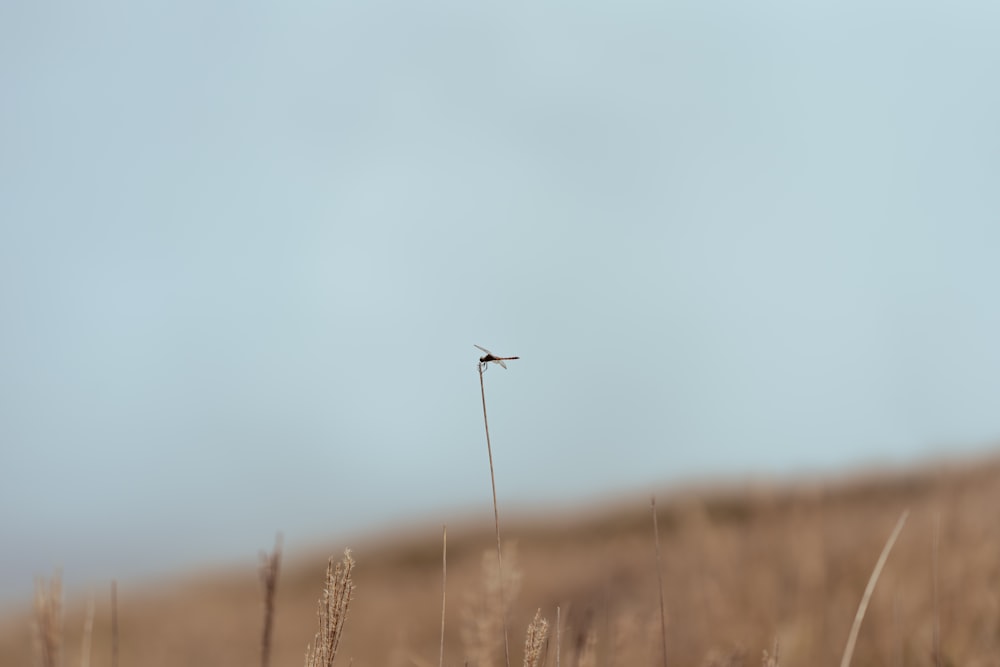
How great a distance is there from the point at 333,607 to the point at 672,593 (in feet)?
13.2

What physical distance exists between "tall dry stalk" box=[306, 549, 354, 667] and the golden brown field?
87mm

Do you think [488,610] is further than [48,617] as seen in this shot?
Yes

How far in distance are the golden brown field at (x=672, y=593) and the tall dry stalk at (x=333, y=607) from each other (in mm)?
87

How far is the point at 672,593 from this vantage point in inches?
189

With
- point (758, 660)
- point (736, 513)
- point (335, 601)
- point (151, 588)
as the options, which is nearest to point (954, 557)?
point (758, 660)

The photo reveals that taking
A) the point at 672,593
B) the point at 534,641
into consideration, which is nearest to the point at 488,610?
the point at 534,641

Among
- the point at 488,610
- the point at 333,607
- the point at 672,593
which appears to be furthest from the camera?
the point at 672,593

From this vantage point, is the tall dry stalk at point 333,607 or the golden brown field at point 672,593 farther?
the golden brown field at point 672,593

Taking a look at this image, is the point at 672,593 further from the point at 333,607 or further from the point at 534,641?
the point at 333,607

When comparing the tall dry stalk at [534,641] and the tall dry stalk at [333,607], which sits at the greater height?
the tall dry stalk at [333,607]

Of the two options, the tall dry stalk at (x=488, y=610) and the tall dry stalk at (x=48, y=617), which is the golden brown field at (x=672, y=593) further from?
the tall dry stalk at (x=48, y=617)

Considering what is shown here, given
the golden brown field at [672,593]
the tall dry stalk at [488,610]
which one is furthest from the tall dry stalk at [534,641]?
the tall dry stalk at [488,610]

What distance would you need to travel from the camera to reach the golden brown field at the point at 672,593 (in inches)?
119

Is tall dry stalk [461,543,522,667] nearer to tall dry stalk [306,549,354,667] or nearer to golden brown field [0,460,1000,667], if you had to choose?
golden brown field [0,460,1000,667]
